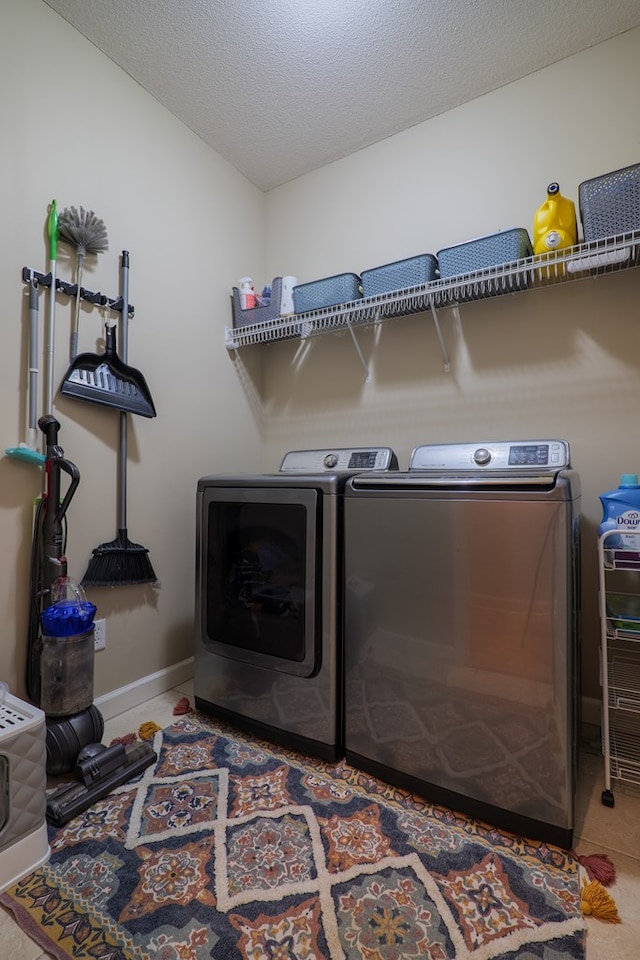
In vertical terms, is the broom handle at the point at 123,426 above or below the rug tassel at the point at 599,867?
above

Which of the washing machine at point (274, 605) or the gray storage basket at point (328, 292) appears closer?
the washing machine at point (274, 605)

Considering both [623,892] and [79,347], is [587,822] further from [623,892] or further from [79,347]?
[79,347]

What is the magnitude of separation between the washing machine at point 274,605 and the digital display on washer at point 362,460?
1.9 inches

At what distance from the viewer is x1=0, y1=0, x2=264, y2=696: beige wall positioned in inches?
55.0

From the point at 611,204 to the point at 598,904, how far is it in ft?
5.93

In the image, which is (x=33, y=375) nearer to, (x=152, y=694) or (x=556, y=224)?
(x=152, y=694)

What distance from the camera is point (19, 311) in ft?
4.62

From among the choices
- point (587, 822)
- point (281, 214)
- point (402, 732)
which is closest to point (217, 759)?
point (402, 732)

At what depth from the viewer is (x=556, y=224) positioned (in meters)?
1.46

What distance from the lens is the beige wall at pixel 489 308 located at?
61.5 inches

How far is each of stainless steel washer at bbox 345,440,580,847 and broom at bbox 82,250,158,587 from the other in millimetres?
854

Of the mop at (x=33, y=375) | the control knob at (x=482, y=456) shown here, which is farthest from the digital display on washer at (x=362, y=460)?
the mop at (x=33, y=375)

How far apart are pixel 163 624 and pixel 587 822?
5.18 ft

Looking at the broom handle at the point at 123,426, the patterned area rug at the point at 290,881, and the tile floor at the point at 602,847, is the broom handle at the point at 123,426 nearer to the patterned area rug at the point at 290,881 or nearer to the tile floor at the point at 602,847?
the tile floor at the point at 602,847
